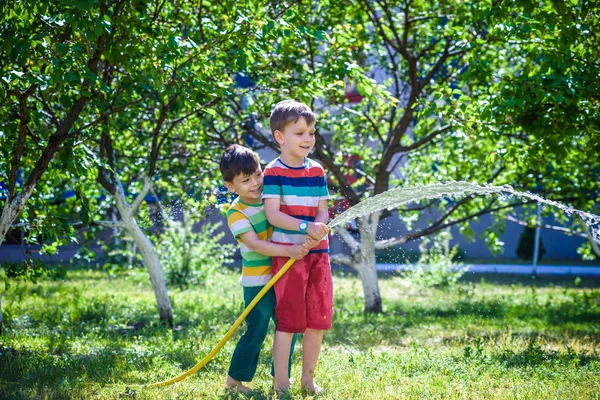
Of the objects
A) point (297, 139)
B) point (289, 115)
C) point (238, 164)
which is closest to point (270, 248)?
point (238, 164)

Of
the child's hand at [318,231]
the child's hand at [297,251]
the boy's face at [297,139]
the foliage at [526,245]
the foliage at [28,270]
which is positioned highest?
the boy's face at [297,139]

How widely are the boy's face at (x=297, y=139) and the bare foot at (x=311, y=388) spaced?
47.5 inches

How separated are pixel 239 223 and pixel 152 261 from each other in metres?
2.92

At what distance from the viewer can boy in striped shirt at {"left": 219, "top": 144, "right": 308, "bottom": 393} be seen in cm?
356

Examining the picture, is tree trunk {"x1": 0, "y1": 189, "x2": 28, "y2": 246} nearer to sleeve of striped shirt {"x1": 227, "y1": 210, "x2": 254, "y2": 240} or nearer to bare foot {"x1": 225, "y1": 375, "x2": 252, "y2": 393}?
sleeve of striped shirt {"x1": 227, "y1": 210, "x2": 254, "y2": 240}

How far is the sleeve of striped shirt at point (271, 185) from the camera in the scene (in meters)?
3.45

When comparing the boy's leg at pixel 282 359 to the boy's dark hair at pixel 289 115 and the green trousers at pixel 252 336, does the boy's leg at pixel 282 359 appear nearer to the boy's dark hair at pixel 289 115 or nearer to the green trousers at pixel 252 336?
the green trousers at pixel 252 336

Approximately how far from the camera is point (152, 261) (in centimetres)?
623

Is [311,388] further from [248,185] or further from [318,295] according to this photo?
[248,185]

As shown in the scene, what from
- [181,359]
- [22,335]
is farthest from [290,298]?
[22,335]

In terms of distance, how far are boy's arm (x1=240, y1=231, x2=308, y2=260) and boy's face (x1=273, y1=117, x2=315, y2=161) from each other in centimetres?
46

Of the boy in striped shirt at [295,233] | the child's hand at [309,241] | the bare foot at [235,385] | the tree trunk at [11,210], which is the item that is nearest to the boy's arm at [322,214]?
the boy in striped shirt at [295,233]

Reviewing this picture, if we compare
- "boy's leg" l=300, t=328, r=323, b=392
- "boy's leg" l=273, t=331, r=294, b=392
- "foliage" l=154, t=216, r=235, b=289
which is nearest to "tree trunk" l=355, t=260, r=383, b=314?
"foliage" l=154, t=216, r=235, b=289

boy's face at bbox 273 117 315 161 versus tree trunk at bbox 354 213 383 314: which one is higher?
boy's face at bbox 273 117 315 161
